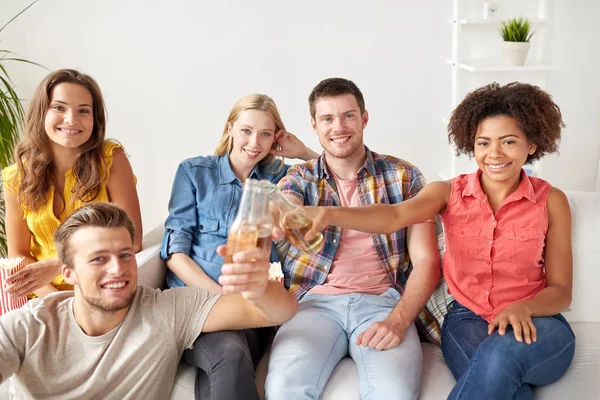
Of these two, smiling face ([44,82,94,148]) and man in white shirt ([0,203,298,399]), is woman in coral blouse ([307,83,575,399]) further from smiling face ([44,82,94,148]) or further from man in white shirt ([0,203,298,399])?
smiling face ([44,82,94,148])

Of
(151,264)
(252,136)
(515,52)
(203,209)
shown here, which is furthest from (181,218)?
(515,52)

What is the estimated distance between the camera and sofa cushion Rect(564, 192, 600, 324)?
230 cm

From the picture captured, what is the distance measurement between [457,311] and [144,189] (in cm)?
239

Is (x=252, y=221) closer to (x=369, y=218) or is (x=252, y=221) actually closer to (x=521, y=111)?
(x=369, y=218)

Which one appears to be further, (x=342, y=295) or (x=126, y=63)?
(x=126, y=63)

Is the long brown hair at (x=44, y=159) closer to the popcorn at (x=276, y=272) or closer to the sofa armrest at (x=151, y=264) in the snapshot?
the sofa armrest at (x=151, y=264)

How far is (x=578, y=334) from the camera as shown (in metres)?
2.25

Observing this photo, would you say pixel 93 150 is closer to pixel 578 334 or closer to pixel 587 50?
pixel 578 334

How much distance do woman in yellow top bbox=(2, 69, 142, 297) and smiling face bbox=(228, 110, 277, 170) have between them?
0.41 metres

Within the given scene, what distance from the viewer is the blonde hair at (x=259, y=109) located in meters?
2.56

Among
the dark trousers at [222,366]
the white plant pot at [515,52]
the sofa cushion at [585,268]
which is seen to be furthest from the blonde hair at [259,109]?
the white plant pot at [515,52]

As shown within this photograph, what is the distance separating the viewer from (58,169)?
249 centimetres

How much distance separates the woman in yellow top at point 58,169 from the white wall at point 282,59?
1423 mm

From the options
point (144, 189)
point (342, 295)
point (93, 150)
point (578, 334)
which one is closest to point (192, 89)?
point (144, 189)
